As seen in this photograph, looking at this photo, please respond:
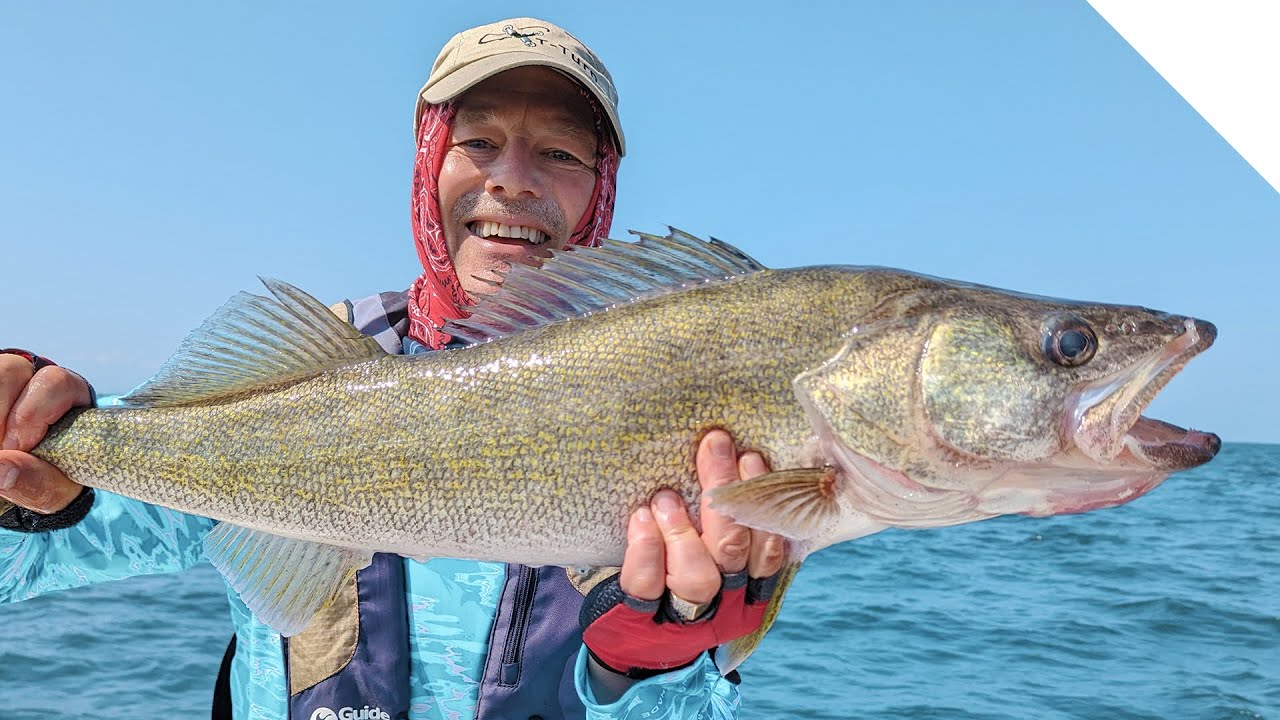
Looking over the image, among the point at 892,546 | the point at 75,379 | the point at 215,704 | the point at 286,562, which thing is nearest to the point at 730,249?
the point at 286,562

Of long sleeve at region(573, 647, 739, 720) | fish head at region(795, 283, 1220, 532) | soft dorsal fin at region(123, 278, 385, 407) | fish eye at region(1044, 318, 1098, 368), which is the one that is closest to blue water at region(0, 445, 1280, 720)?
long sleeve at region(573, 647, 739, 720)

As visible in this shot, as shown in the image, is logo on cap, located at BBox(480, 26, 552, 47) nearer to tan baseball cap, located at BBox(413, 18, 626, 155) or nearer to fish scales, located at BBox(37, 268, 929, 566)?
tan baseball cap, located at BBox(413, 18, 626, 155)

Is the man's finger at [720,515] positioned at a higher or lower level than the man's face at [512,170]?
lower

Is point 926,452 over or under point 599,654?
over

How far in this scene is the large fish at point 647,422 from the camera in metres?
2.19

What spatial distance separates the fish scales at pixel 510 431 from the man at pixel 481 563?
105 mm

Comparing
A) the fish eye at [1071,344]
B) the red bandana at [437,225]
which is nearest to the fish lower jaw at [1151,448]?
the fish eye at [1071,344]

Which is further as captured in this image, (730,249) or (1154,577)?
(1154,577)

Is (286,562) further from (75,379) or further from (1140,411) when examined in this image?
(1140,411)

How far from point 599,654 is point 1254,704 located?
8.14 m

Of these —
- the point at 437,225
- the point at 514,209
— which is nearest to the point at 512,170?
the point at 514,209

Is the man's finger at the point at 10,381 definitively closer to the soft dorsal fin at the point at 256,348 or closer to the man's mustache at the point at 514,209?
the soft dorsal fin at the point at 256,348

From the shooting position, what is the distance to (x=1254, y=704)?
8.24 meters

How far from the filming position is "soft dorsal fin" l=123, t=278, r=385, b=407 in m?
2.55
